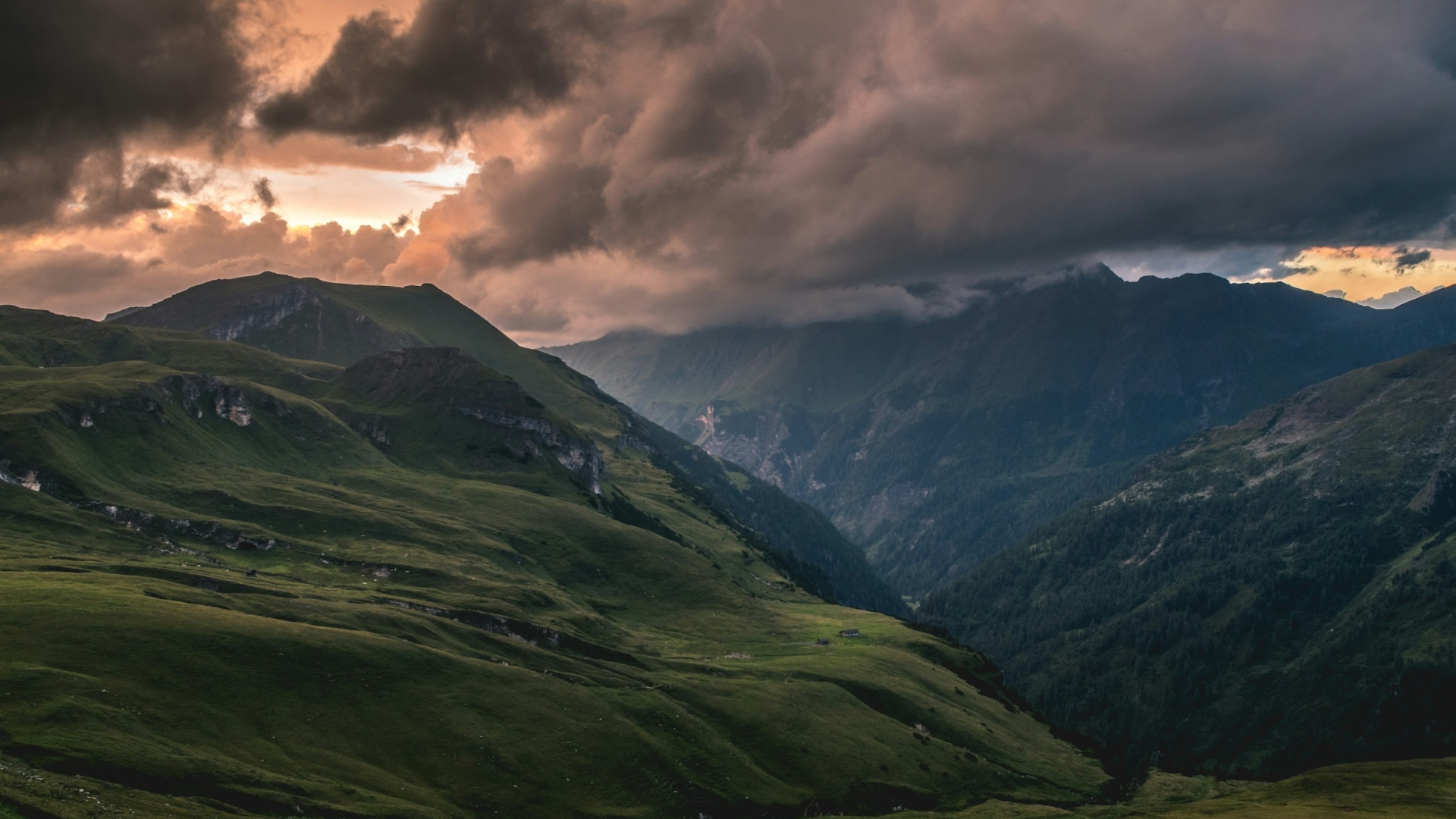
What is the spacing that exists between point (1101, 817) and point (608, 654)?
90.1m

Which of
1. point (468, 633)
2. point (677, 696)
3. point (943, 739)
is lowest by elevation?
point (943, 739)

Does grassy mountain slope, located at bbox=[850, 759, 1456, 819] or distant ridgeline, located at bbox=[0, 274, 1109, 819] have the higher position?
distant ridgeline, located at bbox=[0, 274, 1109, 819]

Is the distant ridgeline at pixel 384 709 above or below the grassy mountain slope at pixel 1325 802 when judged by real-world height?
above

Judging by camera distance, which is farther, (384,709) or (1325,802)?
(1325,802)

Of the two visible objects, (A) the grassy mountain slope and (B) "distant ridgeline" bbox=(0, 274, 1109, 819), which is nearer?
(B) "distant ridgeline" bbox=(0, 274, 1109, 819)

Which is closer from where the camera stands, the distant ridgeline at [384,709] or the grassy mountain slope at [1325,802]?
the distant ridgeline at [384,709]

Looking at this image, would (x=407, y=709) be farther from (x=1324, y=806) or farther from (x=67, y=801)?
(x=1324, y=806)

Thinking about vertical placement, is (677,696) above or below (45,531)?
below

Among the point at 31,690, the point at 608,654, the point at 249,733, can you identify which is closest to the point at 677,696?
the point at 608,654

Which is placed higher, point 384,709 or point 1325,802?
point 384,709

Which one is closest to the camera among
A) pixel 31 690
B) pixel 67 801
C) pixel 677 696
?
pixel 67 801

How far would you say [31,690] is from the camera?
282 ft

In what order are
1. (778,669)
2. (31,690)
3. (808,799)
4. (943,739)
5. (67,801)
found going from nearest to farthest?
(67,801) → (31,690) → (808,799) → (943,739) → (778,669)

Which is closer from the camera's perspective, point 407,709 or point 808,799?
point 407,709
